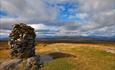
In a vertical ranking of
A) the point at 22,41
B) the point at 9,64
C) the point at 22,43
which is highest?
the point at 22,41

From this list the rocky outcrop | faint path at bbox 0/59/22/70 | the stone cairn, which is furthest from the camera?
the stone cairn

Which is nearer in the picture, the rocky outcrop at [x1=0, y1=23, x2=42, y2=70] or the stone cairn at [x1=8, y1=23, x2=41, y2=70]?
the rocky outcrop at [x1=0, y1=23, x2=42, y2=70]

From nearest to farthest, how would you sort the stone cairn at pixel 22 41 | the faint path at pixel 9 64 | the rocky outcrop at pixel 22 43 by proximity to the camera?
the faint path at pixel 9 64 < the rocky outcrop at pixel 22 43 < the stone cairn at pixel 22 41

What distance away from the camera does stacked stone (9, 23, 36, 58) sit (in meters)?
62.0

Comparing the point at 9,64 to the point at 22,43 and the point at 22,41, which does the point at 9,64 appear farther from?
the point at 22,41

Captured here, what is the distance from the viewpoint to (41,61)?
61281mm

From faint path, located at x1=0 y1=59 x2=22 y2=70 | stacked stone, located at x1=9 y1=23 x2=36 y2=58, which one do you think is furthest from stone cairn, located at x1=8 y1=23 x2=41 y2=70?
faint path, located at x1=0 y1=59 x2=22 y2=70

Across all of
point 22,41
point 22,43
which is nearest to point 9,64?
point 22,43

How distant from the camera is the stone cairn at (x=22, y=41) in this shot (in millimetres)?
61938

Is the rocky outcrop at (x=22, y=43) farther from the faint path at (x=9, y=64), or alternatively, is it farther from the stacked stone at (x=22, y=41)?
the faint path at (x=9, y=64)

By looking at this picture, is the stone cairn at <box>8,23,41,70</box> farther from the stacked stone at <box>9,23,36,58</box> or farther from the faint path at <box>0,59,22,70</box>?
the faint path at <box>0,59,22,70</box>

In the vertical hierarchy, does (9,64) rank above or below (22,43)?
below

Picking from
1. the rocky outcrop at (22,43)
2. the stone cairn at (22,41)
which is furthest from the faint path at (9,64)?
the stone cairn at (22,41)

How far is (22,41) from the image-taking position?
204 ft
